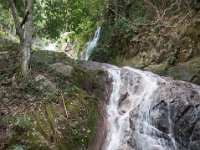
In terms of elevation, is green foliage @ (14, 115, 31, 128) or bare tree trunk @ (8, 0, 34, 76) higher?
bare tree trunk @ (8, 0, 34, 76)

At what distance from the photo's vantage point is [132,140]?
8.83m

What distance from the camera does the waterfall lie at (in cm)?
876

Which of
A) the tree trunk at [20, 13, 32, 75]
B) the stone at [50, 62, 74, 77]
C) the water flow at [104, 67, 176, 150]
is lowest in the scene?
the water flow at [104, 67, 176, 150]

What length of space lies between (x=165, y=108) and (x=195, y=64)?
4.11 metres

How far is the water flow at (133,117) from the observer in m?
8.73

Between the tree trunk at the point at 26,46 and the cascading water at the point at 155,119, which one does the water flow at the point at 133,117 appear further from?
the tree trunk at the point at 26,46

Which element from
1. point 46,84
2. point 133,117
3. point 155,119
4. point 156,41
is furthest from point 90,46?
point 46,84

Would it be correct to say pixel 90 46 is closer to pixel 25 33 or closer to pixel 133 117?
pixel 133 117

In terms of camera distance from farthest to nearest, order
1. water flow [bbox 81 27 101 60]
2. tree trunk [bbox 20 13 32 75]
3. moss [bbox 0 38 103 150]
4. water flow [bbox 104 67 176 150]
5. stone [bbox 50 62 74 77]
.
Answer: water flow [bbox 81 27 101 60] < stone [bbox 50 62 74 77] < tree trunk [bbox 20 13 32 75] < water flow [bbox 104 67 176 150] < moss [bbox 0 38 103 150]

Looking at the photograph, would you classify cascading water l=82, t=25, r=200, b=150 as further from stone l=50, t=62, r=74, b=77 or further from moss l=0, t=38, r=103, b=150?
stone l=50, t=62, r=74, b=77

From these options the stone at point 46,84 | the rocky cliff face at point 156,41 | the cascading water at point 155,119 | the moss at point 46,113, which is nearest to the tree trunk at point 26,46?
the moss at point 46,113

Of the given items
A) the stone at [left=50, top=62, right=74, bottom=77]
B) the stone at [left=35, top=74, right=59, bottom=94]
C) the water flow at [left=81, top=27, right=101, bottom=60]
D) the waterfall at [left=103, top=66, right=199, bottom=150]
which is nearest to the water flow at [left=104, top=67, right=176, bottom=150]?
the waterfall at [left=103, top=66, right=199, bottom=150]

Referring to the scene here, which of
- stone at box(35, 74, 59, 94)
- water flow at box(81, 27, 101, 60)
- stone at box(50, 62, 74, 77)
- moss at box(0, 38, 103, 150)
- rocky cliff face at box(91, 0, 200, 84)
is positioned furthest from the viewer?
water flow at box(81, 27, 101, 60)

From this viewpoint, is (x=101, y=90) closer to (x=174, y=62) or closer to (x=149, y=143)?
(x=149, y=143)
